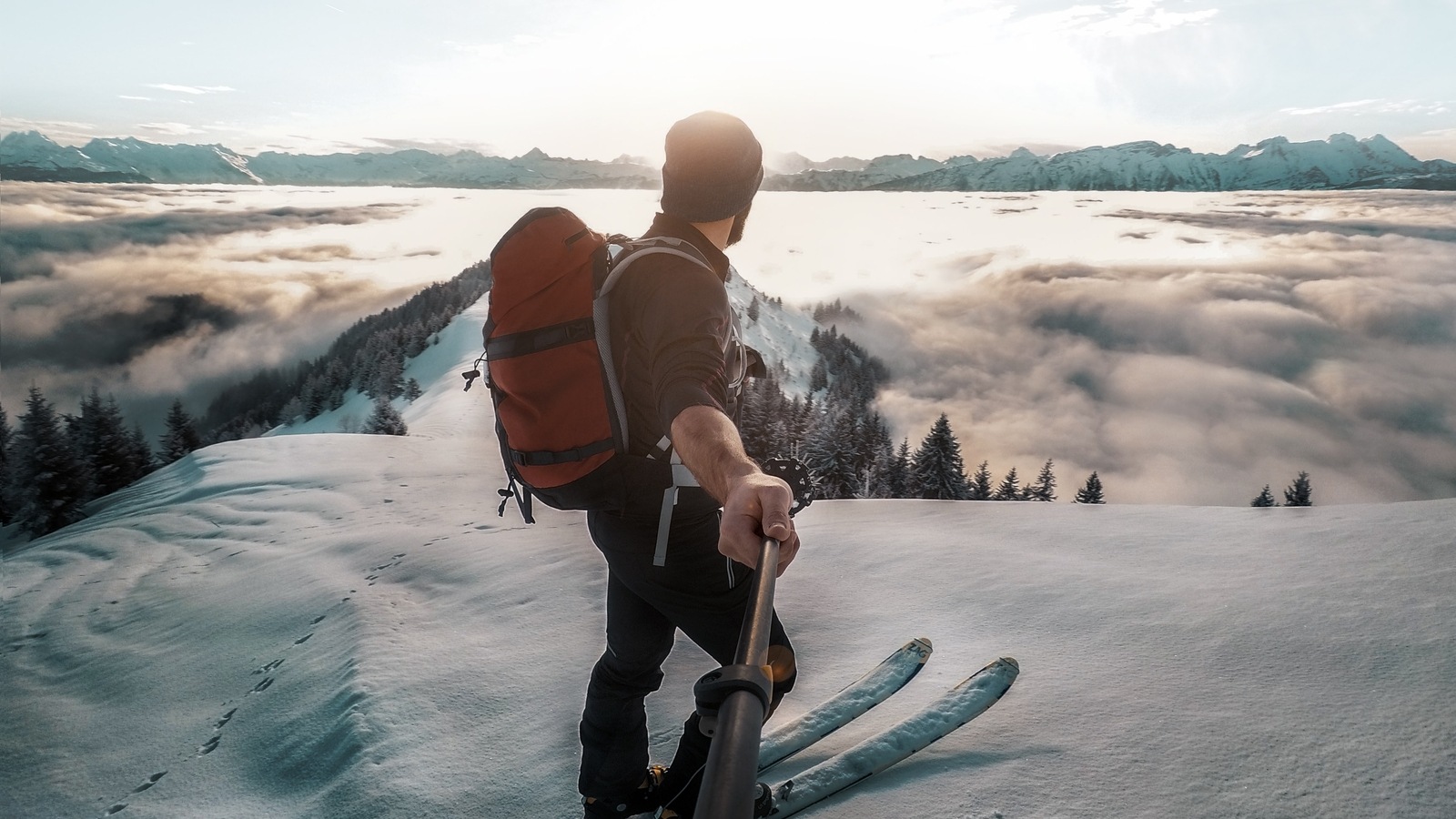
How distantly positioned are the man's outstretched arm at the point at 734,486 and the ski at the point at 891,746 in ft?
7.27

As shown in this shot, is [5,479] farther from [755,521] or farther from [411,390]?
[755,521]

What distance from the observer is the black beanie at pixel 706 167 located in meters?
2.31

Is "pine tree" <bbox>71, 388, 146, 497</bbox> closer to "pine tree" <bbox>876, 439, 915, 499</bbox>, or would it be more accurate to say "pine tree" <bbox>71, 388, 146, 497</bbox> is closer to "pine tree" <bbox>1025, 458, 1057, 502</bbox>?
"pine tree" <bbox>876, 439, 915, 499</bbox>


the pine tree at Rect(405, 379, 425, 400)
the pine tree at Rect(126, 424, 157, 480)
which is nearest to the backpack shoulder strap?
the pine tree at Rect(126, 424, 157, 480)

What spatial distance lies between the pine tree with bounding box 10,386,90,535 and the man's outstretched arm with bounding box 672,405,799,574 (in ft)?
156

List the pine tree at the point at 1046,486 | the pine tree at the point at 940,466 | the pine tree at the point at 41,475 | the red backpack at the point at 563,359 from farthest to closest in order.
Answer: the pine tree at the point at 1046,486, the pine tree at the point at 940,466, the pine tree at the point at 41,475, the red backpack at the point at 563,359

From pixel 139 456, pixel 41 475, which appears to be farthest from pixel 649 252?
pixel 139 456

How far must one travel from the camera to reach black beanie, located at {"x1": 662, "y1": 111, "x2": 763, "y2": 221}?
2.31 metres

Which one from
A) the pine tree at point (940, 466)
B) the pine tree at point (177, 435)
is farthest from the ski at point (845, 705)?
the pine tree at point (177, 435)

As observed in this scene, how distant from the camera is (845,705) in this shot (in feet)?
13.2

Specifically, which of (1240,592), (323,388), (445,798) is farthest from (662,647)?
(323,388)

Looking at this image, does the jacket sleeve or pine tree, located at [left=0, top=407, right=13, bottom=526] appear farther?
pine tree, located at [left=0, top=407, right=13, bottom=526]

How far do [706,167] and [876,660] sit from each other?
12.1 feet

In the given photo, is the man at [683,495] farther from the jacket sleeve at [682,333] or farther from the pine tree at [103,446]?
the pine tree at [103,446]
